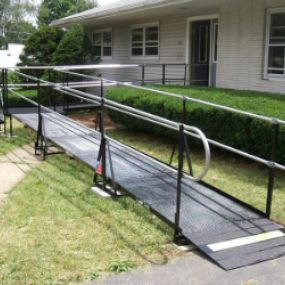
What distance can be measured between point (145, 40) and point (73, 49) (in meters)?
2.95

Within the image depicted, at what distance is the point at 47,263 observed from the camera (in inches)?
147

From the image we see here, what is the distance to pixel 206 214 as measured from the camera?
15.0ft

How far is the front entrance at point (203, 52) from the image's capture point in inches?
508

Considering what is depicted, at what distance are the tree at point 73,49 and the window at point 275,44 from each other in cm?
809

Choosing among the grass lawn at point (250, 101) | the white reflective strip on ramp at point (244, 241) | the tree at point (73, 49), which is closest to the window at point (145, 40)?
the tree at point (73, 49)

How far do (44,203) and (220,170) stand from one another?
8.82 ft

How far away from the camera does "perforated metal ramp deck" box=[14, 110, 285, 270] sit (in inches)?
152

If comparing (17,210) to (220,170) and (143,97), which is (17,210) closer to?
(220,170)

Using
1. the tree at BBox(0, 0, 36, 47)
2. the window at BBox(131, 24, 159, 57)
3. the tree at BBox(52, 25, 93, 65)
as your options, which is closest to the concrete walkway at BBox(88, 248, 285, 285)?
the window at BBox(131, 24, 159, 57)

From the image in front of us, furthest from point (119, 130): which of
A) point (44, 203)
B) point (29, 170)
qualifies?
point (44, 203)

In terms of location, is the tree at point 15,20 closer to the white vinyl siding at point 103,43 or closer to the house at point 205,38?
the white vinyl siding at point 103,43

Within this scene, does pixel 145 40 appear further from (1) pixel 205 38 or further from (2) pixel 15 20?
(2) pixel 15 20

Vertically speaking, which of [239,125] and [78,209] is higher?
[239,125]

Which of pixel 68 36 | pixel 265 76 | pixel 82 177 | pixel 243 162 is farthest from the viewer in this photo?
pixel 68 36
